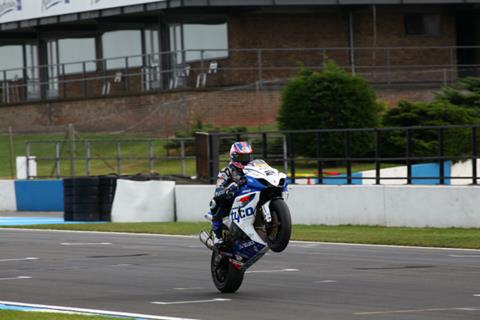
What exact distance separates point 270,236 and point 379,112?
25788 mm

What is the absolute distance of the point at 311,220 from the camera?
2656 cm

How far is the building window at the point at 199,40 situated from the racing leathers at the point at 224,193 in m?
30.9

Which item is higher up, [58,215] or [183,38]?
[183,38]

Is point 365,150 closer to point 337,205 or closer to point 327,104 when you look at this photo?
point 337,205

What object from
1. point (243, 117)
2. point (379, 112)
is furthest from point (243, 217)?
point (243, 117)

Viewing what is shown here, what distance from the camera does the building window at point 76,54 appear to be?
167 feet

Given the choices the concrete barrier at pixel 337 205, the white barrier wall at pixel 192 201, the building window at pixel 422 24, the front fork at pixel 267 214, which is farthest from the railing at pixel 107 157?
the front fork at pixel 267 214

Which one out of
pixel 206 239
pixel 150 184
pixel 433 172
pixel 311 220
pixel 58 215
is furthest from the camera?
pixel 58 215

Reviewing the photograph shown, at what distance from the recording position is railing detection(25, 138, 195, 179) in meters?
35.9

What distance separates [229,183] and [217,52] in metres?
31.8

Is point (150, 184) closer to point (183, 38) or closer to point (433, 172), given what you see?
point (433, 172)

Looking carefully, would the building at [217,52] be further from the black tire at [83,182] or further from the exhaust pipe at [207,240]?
the exhaust pipe at [207,240]

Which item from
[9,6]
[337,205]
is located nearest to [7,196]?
[337,205]

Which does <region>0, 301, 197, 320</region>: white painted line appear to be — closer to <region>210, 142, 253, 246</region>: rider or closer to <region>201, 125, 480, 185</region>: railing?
<region>210, 142, 253, 246</region>: rider
